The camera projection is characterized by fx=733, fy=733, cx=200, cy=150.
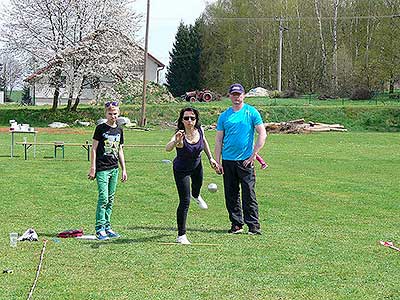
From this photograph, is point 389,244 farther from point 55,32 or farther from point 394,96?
point 394,96

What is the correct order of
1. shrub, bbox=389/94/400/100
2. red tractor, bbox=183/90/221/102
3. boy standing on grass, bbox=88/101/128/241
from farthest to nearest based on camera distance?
red tractor, bbox=183/90/221/102 < shrub, bbox=389/94/400/100 < boy standing on grass, bbox=88/101/128/241

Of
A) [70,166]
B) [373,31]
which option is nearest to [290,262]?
[70,166]

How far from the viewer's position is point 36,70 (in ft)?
161

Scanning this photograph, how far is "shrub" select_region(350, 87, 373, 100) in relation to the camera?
57.4 m

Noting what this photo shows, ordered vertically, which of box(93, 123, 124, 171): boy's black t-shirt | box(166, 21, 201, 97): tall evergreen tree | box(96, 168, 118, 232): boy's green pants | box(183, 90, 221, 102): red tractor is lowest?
box(96, 168, 118, 232): boy's green pants

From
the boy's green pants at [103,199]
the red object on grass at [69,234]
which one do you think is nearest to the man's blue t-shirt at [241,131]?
the boy's green pants at [103,199]

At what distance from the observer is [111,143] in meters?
9.16

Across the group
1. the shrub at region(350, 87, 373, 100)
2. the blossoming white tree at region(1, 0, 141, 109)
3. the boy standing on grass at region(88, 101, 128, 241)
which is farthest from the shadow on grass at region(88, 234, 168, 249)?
the shrub at region(350, 87, 373, 100)

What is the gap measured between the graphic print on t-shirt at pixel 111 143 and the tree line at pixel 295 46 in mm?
53136

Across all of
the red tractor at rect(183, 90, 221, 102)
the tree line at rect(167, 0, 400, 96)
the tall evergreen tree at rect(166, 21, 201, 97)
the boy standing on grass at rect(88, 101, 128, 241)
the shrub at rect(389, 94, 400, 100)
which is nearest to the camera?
the boy standing on grass at rect(88, 101, 128, 241)

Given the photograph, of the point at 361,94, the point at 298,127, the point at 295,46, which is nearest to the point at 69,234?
the point at 298,127

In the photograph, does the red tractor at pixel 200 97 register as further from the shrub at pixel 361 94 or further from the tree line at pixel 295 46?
the shrub at pixel 361 94

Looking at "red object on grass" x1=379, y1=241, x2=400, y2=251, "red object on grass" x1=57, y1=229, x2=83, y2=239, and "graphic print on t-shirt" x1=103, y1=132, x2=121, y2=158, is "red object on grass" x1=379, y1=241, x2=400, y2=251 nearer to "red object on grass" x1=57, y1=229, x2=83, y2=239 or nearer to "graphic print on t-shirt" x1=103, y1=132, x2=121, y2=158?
"graphic print on t-shirt" x1=103, y1=132, x2=121, y2=158

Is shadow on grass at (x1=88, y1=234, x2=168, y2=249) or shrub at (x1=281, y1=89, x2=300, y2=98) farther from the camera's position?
shrub at (x1=281, y1=89, x2=300, y2=98)
